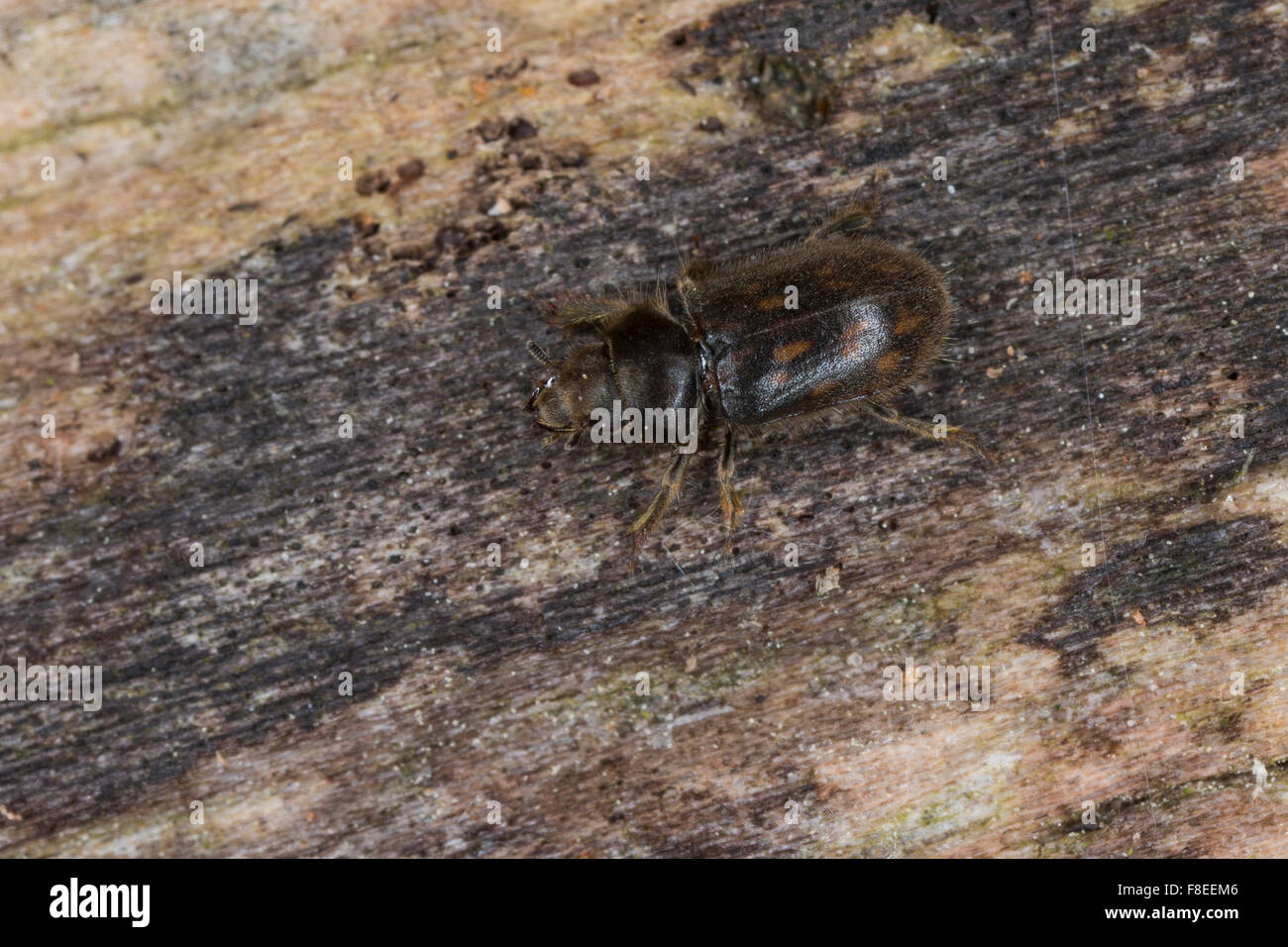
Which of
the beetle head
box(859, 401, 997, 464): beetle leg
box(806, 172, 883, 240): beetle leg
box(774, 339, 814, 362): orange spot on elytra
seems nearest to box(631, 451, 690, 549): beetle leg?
the beetle head

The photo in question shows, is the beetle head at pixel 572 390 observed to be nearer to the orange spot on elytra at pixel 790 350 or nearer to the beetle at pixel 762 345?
the beetle at pixel 762 345

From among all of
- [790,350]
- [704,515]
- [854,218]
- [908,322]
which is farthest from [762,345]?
[704,515]

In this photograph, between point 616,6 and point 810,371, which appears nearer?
point 810,371

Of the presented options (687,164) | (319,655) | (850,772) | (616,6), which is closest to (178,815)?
(319,655)

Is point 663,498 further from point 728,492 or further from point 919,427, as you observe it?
point 919,427

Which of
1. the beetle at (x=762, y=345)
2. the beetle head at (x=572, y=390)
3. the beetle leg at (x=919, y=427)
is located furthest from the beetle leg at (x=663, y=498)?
the beetle leg at (x=919, y=427)

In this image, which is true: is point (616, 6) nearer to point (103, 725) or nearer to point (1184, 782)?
point (103, 725)

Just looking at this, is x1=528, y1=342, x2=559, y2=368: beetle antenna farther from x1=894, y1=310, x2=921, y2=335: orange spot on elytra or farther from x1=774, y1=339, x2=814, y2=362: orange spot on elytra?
x1=894, y1=310, x2=921, y2=335: orange spot on elytra
